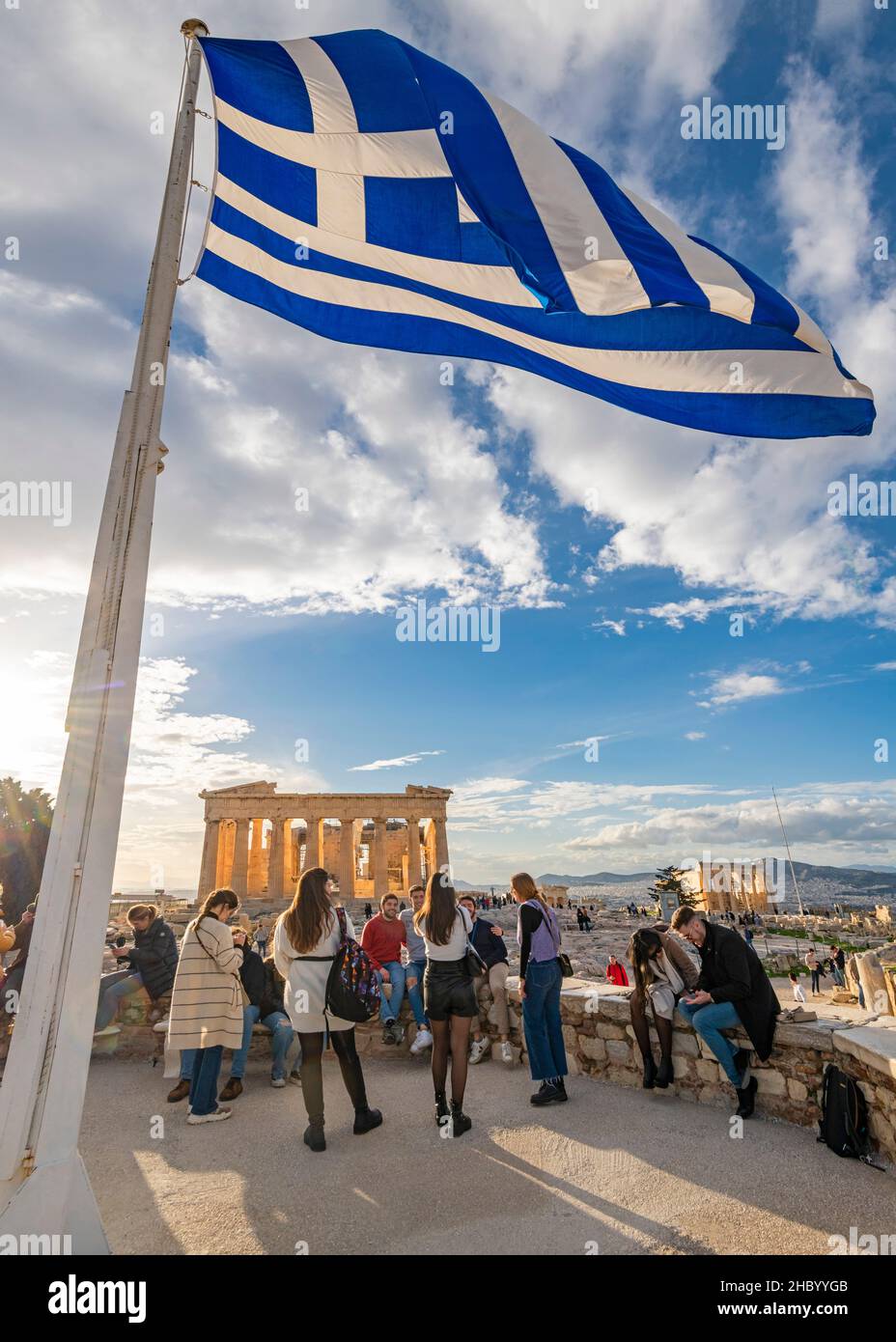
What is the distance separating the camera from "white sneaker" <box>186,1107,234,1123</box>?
5.05 metres

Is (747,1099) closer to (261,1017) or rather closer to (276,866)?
(261,1017)

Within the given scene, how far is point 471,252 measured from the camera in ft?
14.4

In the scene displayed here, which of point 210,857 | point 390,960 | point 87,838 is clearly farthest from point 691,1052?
point 210,857

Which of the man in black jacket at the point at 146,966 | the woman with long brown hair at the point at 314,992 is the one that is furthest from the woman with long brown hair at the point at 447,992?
the man in black jacket at the point at 146,966

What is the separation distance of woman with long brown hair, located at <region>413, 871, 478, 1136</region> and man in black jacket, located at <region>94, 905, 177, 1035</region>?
9.99 ft

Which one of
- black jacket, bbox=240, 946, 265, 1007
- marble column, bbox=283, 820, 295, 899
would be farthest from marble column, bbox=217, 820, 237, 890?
black jacket, bbox=240, 946, 265, 1007

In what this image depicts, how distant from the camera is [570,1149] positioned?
14.3 ft

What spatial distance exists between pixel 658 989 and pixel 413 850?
38.3 m

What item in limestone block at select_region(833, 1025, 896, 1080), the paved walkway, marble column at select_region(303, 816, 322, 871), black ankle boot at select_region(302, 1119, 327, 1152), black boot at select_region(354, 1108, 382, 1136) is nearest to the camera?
the paved walkway

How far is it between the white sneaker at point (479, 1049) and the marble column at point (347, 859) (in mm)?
36082

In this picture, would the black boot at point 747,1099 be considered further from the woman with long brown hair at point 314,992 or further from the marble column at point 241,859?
the marble column at point 241,859

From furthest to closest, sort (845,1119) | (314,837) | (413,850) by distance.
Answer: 1. (413,850)
2. (314,837)
3. (845,1119)

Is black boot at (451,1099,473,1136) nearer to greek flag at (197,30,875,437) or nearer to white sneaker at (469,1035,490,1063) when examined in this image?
white sneaker at (469,1035,490,1063)

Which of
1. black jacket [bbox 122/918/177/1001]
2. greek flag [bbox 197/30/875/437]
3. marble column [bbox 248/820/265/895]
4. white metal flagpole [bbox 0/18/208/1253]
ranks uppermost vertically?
Answer: greek flag [bbox 197/30/875/437]
